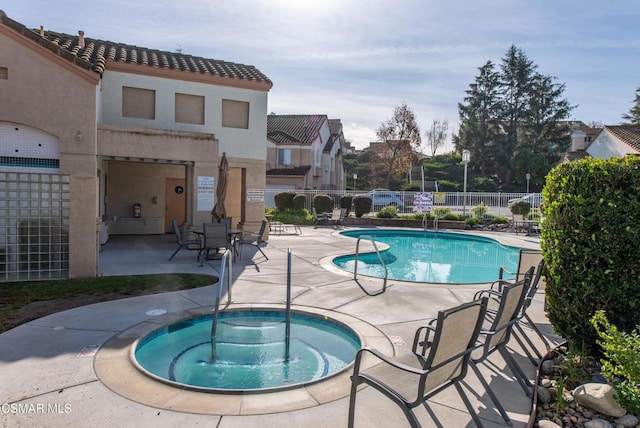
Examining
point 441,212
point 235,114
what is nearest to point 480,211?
point 441,212

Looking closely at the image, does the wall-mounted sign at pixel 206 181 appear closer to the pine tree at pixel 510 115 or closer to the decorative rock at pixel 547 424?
the decorative rock at pixel 547 424

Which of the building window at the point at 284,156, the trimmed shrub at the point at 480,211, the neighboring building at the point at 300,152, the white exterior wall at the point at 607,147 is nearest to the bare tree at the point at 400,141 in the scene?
the neighboring building at the point at 300,152

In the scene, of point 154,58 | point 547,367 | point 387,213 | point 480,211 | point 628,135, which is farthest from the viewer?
point 628,135

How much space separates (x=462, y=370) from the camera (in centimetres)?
337

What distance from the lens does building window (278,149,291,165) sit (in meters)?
36.4

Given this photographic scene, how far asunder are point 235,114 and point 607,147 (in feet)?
110

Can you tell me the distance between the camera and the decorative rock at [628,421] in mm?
3420

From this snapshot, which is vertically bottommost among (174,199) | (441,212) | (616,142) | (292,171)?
(441,212)

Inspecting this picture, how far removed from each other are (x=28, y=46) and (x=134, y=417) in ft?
27.5

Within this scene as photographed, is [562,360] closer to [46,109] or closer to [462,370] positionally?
[462,370]

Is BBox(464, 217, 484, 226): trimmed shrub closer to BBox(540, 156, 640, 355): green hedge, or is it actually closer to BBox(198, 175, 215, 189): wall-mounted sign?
BBox(198, 175, 215, 189): wall-mounted sign

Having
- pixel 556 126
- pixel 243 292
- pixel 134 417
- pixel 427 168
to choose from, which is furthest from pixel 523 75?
pixel 134 417

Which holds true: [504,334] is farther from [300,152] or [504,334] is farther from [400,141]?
[400,141]

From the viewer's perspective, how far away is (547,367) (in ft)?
15.1
